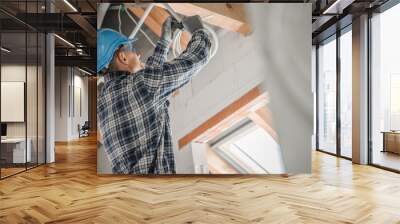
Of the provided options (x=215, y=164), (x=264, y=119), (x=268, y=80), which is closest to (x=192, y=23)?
(x=268, y=80)

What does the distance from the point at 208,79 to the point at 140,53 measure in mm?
1232

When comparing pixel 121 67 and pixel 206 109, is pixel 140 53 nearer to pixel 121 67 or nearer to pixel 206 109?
pixel 121 67

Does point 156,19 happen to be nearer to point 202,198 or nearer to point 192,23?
point 192,23

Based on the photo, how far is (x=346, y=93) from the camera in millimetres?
9133

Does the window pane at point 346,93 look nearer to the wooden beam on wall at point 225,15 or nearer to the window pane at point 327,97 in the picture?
the window pane at point 327,97

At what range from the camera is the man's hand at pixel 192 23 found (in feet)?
20.7

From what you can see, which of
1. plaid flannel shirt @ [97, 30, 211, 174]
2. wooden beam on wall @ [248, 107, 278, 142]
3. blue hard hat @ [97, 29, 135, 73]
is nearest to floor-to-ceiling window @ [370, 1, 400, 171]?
wooden beam on wall @ [248, 107, 278, 142]

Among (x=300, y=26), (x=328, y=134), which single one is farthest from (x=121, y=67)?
(x=328, y=134)

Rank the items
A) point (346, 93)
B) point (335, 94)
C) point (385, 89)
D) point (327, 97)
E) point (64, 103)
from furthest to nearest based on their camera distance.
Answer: point (64, 103), point (327, 97), point (335, 94), point (346, 93), point (385, 89)

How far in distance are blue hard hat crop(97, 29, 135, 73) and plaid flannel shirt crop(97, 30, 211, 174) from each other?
0.83 ft

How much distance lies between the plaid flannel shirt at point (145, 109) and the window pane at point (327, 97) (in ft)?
16.9

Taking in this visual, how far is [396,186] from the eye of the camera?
5.59 m

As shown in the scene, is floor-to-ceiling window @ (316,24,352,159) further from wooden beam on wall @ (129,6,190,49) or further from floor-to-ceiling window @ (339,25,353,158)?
wooden beam on wall @ (129,6,190,49)

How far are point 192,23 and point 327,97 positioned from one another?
5756mm
